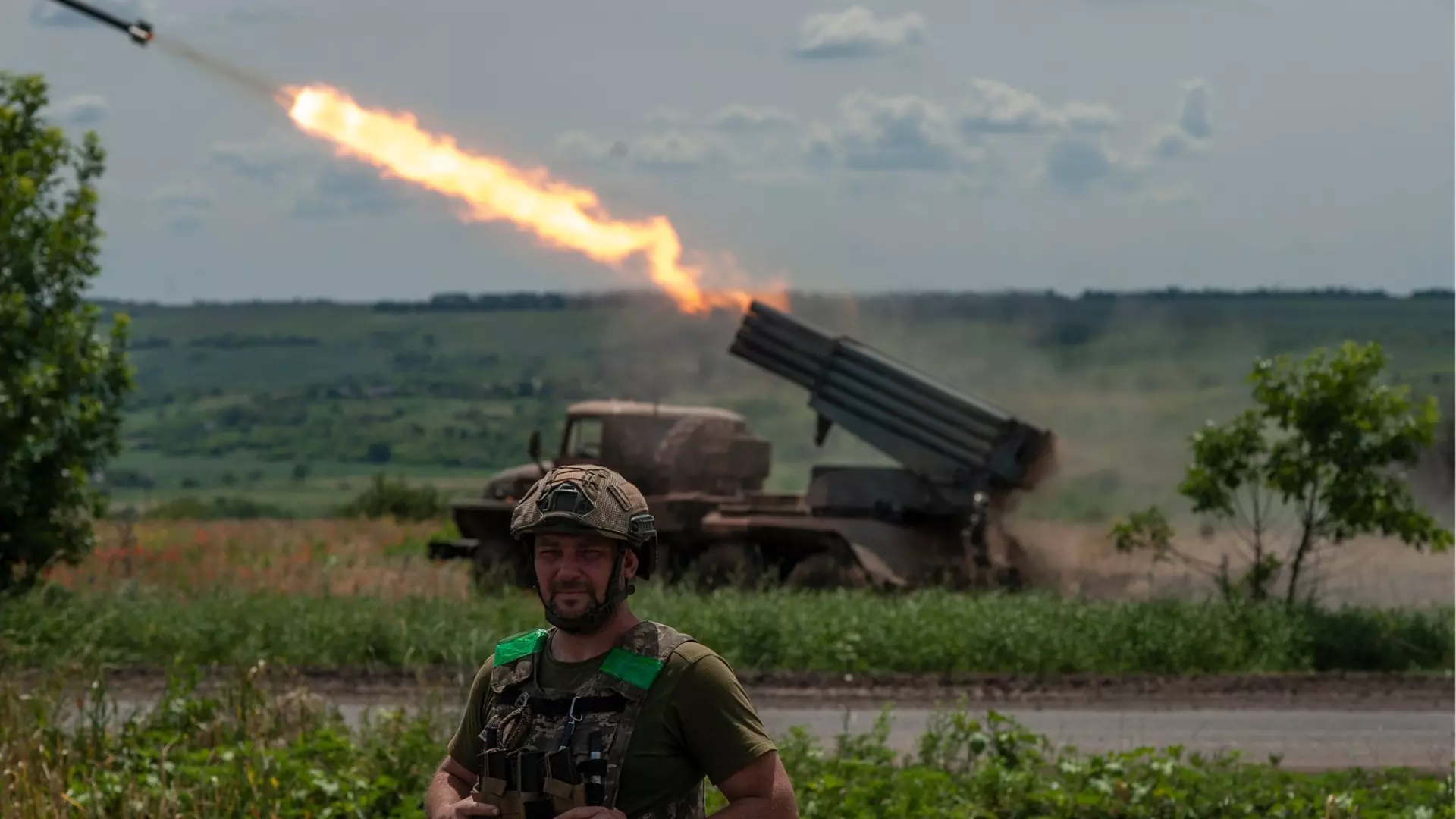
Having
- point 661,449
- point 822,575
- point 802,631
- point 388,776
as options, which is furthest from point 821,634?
point 388,776

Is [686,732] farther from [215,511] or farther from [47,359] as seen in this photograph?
[215,511]

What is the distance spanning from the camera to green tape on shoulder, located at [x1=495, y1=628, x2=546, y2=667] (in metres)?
5.25

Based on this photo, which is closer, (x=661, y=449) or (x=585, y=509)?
(x=585, y=509)

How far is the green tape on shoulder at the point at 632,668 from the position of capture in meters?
5.04

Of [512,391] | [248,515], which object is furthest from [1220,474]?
[512,391]

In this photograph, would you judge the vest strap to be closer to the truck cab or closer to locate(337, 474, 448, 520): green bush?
the truck cab

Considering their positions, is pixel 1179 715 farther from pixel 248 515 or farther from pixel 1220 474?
pixel 248 515

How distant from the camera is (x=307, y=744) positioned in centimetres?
1092

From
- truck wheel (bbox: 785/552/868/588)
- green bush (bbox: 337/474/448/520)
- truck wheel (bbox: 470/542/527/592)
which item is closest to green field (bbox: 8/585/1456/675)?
truck wheel (bbox: 785/552/868/588)

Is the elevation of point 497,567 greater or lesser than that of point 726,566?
lesser

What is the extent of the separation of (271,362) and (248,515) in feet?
339

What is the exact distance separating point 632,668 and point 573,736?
23cm

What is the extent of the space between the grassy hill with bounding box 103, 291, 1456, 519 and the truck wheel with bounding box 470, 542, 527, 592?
3.37 m

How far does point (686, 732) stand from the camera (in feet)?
16.7
